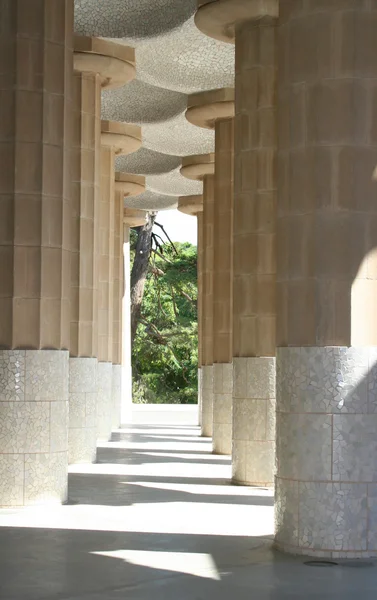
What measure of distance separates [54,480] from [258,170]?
670cm

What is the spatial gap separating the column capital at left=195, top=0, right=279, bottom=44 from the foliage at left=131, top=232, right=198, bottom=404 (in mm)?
44064

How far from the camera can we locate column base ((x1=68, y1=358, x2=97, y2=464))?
74.8 ft

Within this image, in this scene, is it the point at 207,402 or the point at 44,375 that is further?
the point at 207,402

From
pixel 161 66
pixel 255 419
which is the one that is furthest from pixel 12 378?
pixel 161 66

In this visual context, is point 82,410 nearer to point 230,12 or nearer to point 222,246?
point 222,246

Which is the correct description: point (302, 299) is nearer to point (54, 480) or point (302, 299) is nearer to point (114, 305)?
point (54, 480)

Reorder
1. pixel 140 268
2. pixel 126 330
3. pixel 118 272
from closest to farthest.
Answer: pixel 118 272 < pixel 126 330 < pixel 140 268

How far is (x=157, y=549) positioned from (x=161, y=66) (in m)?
16.5

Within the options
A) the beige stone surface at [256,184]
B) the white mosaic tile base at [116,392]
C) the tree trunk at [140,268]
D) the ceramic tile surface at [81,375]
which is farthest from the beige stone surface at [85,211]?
the tree trunk at [140,268]

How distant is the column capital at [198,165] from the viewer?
35.3 meters

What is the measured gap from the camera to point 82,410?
907 inches

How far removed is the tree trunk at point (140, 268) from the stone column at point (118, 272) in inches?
831

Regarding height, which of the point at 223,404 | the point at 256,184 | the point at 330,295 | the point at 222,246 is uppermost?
the point at 256,184

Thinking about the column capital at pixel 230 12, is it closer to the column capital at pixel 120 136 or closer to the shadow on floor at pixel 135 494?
the shadow on floor at pixel 135 494
